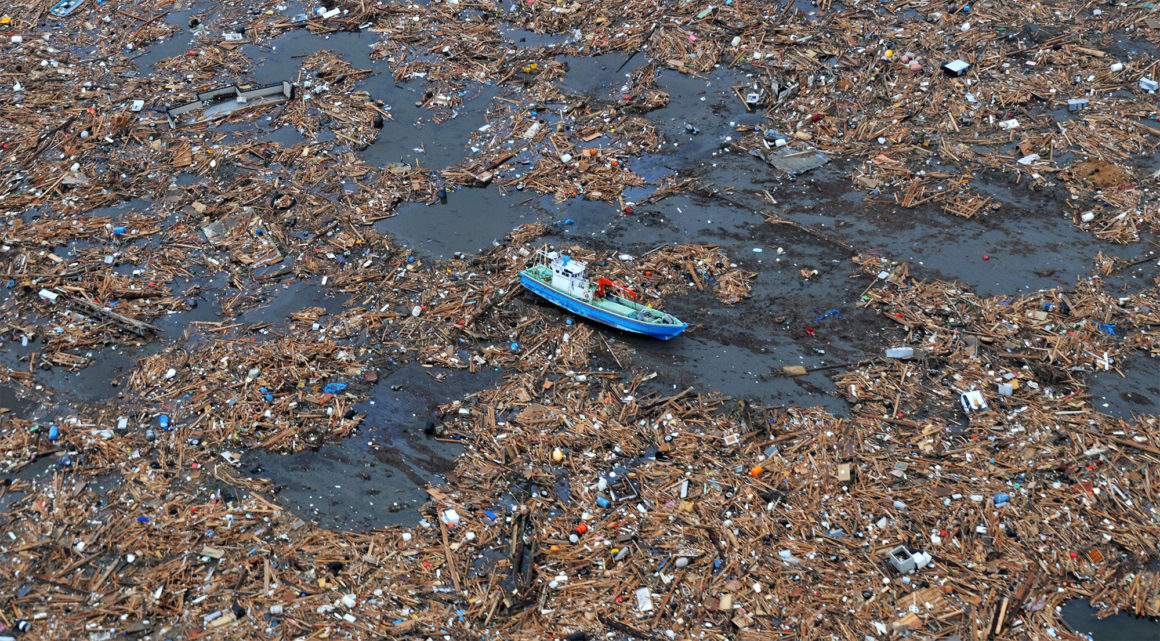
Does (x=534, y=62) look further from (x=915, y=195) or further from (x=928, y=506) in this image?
(x=928, y=506)

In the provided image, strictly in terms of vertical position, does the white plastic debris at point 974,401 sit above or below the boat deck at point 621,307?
below

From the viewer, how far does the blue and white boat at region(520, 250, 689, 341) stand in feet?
36.3

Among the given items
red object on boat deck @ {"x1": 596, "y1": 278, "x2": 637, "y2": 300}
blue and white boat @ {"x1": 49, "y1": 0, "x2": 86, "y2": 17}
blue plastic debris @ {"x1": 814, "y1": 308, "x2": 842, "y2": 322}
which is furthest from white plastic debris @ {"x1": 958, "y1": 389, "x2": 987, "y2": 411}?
blue and white boat @ {"x1": 49, "y1": 0, "x2": 86, "y2": 17}

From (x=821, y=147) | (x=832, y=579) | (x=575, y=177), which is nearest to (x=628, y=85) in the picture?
(x=575, y=177)

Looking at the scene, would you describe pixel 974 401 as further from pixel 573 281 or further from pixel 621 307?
pixel 573 281

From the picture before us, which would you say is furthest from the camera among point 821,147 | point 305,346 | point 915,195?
point 821,147

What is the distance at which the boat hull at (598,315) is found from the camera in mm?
A: 10992

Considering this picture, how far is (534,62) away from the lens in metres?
15.8

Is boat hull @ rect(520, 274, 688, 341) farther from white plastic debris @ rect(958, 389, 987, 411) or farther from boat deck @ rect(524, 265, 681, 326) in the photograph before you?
white plastic debris @ rect(958, 389, 987, 411)

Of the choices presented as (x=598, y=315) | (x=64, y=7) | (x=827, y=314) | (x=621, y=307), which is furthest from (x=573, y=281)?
(x=64, y=7)

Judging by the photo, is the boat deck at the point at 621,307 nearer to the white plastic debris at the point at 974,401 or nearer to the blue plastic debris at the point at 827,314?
the blue plastic debris at the point at 827,314

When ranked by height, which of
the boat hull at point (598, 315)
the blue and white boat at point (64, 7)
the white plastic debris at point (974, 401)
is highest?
the blue and white boat at point (64, 7)

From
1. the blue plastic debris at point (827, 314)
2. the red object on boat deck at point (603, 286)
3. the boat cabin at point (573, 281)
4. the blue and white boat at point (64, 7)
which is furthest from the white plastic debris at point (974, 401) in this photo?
the blue and white boat at point (64, 7)

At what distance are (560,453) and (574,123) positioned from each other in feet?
22.2
